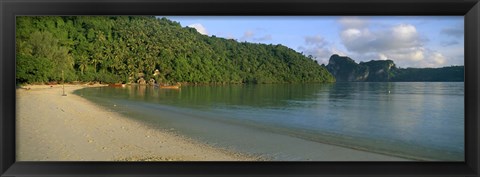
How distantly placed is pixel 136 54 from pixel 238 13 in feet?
24.3

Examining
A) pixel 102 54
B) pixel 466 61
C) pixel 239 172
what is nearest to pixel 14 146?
pixel 239 172

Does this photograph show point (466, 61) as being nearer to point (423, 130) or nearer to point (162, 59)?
point (423, 130)

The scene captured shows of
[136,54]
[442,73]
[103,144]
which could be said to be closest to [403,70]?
[442,73]

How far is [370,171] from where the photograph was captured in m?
1.95

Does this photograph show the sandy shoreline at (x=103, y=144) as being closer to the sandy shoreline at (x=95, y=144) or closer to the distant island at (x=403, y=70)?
the sandy shoreline at (x=95, y=144)

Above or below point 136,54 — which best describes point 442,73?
below

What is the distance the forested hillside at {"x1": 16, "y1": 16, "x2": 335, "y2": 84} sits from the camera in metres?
2.91

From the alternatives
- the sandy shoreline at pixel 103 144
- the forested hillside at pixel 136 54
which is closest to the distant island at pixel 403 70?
the forested hillside at pixel 136 54

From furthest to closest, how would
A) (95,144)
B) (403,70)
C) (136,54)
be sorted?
(136,54)
(403,70)
(95,144)

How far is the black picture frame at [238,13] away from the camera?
1875 mm

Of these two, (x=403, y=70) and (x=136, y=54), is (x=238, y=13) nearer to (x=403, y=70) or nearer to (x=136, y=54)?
(x=403, y=70)

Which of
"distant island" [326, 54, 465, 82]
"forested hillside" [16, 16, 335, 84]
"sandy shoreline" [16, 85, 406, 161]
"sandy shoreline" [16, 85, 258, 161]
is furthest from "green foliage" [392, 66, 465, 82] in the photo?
"sandy shoreline" [16, 85, 258, 161]

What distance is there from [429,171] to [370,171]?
0.34 metres

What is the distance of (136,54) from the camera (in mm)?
8789
